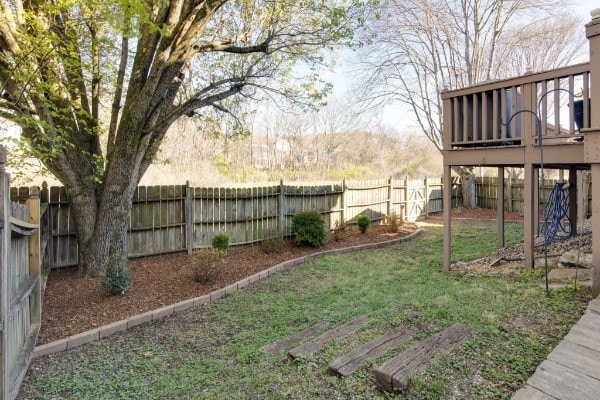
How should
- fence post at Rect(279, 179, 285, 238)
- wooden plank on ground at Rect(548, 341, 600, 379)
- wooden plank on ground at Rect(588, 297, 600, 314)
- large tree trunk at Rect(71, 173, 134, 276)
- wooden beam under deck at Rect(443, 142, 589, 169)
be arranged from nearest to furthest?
wooden plank on ground at Rect(548, 341, 600, 379)
wooden plank on ground at Rect(588, 297, 600, 314)
wooden beam under deck at Rect(443, 142, 589, 169)
large tree trunk at Rect(71, 173, 134, 276)
fence post at Rect(279, 179, 285, 238)

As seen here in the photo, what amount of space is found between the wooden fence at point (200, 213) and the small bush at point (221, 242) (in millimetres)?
477

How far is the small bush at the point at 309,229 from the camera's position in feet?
27.0

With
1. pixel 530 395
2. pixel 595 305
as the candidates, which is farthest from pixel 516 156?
pixel 530 395

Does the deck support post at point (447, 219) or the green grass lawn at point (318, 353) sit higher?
the deck support post at point (447, 219)

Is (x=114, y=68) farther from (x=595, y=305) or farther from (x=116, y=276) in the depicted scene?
(x=595, y=305)

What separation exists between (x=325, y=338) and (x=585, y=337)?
1912 millimetres

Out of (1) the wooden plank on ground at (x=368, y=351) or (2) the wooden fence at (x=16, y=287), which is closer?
(2) the wooden fence at (x=16, y=287)

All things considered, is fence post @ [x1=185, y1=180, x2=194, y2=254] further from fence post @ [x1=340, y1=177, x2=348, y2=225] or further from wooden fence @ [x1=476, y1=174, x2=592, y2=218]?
wooden fence @ [x1=476, y1=174, x2=592, y2=218]

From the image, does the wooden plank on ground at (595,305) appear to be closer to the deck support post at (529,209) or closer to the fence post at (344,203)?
the deck support post at (529,209)

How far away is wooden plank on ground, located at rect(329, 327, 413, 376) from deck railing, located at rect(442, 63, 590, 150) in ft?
9.23

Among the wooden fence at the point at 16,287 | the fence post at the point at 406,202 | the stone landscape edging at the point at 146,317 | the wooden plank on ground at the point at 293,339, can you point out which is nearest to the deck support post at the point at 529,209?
the wooden plank on ground at the point at 293,339

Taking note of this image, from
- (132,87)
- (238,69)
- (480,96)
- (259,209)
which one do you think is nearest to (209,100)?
(132,87)

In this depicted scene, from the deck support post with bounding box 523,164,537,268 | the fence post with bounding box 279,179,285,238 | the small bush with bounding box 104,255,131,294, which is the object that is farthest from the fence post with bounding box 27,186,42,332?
the deck support post with bounding box 523,164,537,268

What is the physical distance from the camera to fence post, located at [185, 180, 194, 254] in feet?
24.9
